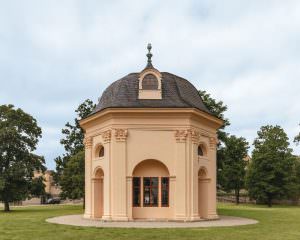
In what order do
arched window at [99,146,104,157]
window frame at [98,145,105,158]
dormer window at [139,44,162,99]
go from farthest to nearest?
arched window at [99,146,104,157]
window frame at [98,145,105,158]
dormer window at [139,44,162,99]

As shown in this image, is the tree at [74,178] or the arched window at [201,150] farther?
the tree at [74,178]

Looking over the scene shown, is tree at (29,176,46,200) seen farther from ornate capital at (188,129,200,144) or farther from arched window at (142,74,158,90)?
ornate capital at (188,129,200,144)

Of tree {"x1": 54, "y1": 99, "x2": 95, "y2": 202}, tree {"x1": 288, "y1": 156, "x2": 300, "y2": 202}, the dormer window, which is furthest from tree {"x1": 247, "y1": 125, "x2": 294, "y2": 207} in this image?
the dormer window

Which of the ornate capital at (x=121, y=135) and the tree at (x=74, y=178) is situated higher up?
the ornate capital at (x=121, y=135)

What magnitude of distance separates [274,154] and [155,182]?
128ft

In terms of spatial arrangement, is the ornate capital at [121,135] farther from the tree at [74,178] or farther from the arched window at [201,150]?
the tree at [74,178]

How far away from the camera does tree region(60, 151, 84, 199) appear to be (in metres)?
54.1

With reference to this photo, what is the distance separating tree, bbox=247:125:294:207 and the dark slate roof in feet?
113

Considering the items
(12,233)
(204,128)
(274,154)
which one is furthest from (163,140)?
(274,154)

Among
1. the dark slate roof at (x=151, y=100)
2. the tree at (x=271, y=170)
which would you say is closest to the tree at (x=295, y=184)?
the tree at (x=271, y=170)

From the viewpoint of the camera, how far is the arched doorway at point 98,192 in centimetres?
3234

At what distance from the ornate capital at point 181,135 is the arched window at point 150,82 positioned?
3342mm

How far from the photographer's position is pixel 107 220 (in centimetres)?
2858

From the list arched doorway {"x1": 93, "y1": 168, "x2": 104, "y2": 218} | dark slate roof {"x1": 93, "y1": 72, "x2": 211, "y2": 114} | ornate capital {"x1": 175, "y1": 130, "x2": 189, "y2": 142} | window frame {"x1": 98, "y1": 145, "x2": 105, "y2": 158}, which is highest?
dark slate roof {"x1": 93, "y1": 72, "x2": 211, "y2": 114}
